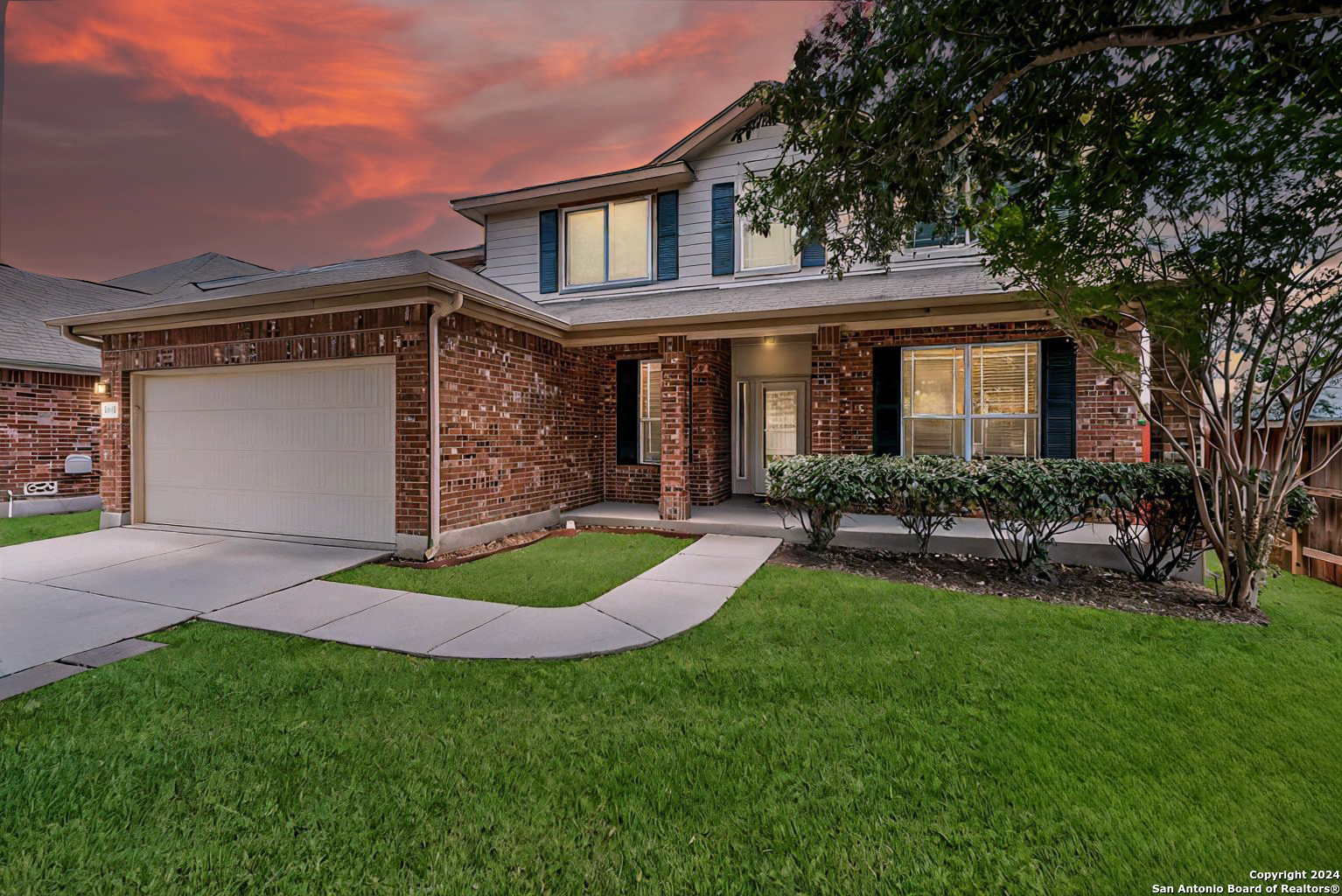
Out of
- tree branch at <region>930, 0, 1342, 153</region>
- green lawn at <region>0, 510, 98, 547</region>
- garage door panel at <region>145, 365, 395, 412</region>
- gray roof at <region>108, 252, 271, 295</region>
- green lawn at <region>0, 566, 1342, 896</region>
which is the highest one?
gray roof at <region>108, 252, 271, 295</region>

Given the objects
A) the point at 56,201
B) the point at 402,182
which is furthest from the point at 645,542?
the point at 56,201

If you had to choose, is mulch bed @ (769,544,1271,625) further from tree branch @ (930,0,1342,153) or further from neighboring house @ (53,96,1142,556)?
tree branch @ (930,0,1342,153)

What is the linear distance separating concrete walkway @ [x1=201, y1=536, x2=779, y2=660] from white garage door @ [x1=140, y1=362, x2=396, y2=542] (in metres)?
1.85

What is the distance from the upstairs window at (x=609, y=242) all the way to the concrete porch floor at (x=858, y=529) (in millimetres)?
4393

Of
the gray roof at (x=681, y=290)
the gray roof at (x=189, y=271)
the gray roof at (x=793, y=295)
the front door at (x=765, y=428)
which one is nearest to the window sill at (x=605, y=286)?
the gray roof at (x=793, y=295)

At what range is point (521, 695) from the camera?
327 centimetres

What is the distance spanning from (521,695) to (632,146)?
10.1 meters

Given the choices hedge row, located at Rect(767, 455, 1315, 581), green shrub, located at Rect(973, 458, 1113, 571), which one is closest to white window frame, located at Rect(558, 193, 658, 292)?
hedge row, located at Rect(767, 455, 1315, 581)

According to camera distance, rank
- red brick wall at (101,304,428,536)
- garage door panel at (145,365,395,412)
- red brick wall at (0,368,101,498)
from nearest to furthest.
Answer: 1. red brick wall at (101,304,428,536)
2. garage door panel at (145,365,395,412)
3. red brick wall at (0,368,101,498)

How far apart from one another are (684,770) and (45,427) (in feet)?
44.7

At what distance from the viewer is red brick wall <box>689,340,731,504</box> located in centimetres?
923

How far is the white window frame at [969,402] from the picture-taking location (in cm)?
784

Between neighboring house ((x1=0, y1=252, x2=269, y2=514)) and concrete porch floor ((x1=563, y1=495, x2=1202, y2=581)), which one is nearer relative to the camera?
concrete porch floor ((x1=563, y1=495, x2=1202, y2=581))

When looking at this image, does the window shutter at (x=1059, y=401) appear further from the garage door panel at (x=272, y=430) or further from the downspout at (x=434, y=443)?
the garage door panel at (x=272, y=430)
